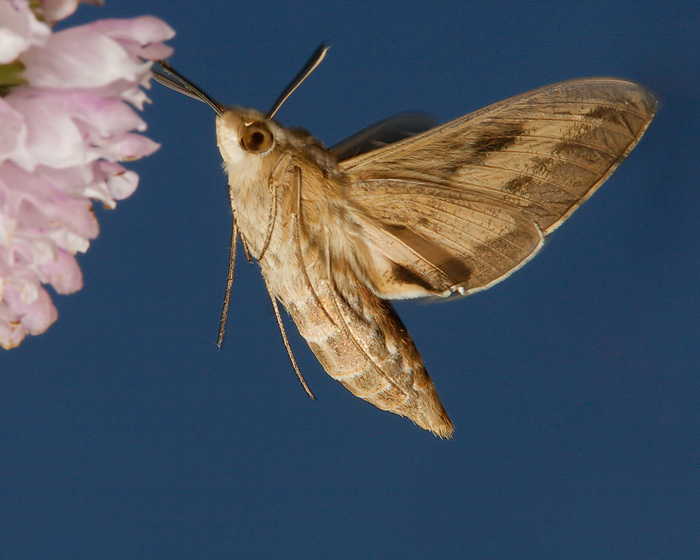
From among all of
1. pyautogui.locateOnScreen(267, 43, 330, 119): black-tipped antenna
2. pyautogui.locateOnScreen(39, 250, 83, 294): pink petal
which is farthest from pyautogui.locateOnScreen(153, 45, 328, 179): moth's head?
pyautogui.locateOnScreen(39, 250, 83, 294): pink petal

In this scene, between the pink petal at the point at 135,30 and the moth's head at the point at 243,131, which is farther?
the moth's head at the point at 243,131

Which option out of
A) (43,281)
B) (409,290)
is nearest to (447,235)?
(409,290)

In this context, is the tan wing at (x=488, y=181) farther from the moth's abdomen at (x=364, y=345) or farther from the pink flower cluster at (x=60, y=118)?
the pink flower cluster at (x=60, y=118)

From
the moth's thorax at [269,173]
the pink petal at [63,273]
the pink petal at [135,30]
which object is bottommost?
the pink petal at [63,273]

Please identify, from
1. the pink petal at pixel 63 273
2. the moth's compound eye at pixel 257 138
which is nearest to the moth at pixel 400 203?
the moth's compound eye at pixel 257 138

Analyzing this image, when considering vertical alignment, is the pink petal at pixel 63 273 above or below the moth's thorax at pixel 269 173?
below

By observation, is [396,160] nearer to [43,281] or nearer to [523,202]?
[523,202]
